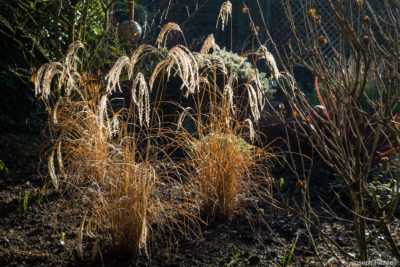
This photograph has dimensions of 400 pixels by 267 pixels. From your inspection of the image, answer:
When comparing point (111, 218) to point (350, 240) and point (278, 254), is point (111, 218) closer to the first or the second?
point (278, 254)

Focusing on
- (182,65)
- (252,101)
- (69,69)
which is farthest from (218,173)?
(69,69)

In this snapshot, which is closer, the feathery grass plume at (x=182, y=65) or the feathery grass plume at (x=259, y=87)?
the feathery grass plume at (x=259, y=87)

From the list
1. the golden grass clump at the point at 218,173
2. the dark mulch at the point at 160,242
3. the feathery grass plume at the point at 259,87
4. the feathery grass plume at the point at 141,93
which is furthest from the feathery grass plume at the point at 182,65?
the dark mulch at the point at 160,242

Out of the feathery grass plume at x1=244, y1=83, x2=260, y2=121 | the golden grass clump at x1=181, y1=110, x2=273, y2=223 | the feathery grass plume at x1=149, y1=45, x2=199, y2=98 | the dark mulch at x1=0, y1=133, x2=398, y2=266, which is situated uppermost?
the feathery grass plume at x1=149, y1=45, x2=199, y2=98

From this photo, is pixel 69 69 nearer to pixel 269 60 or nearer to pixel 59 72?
pixel 59 72

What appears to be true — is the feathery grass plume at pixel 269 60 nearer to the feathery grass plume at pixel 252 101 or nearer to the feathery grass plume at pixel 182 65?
the feathery grass plume at pixel 252 101

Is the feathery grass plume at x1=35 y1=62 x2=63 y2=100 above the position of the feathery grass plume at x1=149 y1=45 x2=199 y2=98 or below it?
below

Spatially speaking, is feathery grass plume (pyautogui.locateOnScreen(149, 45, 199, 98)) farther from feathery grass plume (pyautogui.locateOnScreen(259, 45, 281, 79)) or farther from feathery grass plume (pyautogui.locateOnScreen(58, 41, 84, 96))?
feathery grass plume (pyautogui.locateOnScreen(58, 41, 84, 96))

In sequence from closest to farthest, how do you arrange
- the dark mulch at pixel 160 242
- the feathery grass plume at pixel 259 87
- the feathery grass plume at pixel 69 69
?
the feathery grass plume at pixel 259 87, the dark mulch at pixel 160 242, the feathery grass plume at pixel 69 69

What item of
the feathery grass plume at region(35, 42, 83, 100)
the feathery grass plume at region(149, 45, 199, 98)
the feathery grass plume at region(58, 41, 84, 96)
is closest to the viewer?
the feathery grass plume at region(149, 45, 199, 98)

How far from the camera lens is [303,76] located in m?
11.9

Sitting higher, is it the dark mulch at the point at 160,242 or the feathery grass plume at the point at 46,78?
the feathery grass plume at the point at 46,78

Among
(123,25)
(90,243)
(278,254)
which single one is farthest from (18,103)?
(278,254)

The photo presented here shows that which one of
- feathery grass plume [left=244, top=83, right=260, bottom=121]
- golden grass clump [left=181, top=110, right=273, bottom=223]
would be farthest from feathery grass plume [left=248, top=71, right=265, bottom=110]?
golden grass clump [left=181, top=110, right=273, bottom=223]
